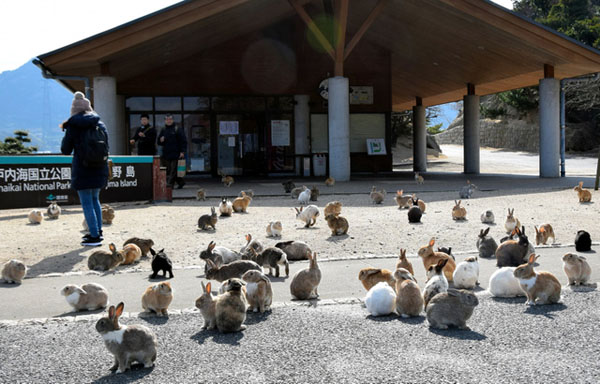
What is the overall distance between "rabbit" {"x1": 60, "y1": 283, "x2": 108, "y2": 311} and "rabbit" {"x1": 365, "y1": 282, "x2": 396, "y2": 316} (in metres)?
2.37

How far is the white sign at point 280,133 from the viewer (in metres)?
25.2

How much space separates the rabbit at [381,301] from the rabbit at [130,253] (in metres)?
3.60

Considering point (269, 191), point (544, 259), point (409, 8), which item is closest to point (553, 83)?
point (409, 8)

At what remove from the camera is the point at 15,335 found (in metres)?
4.52

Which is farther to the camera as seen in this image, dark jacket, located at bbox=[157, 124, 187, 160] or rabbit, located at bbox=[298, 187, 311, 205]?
dark jacket, located at bbox=[157, 124, 187, 160]

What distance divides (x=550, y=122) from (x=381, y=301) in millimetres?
17945

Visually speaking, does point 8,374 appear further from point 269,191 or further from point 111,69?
point 111,69

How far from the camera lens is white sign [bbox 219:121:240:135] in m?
24.9

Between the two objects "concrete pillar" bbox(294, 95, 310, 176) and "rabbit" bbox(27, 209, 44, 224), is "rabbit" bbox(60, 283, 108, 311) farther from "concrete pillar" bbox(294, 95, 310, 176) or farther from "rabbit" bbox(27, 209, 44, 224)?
"concrete pillar" bbox(294, 95, 310, 176)

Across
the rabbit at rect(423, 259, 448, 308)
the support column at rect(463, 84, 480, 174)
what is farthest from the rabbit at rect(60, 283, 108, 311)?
the support column at rect(463, 84, 480, 174)

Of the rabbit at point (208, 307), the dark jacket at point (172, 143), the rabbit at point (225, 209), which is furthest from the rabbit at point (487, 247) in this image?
the dark jacket at point (172, 143)

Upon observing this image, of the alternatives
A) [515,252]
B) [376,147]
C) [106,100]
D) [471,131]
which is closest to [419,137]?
[471,131]

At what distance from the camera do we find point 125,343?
12.3ft

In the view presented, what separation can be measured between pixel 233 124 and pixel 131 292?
19.5 metres
